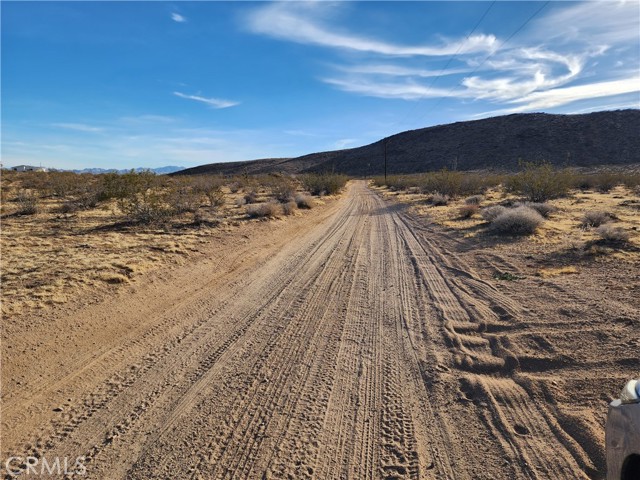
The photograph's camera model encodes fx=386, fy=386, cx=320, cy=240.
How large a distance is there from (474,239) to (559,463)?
10.2 metres

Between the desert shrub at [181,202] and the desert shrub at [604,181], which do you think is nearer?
the desert shrub at [181,202]

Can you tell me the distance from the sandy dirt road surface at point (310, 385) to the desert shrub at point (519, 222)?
613 centimetres

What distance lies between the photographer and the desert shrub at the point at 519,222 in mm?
12509

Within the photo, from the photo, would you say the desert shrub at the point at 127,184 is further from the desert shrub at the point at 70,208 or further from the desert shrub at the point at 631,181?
the desert shrub at the point at 631,181

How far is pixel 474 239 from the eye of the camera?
12516 mm

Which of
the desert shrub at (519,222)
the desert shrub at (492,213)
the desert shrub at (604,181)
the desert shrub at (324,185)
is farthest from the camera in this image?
the desert shrub at (324,185)

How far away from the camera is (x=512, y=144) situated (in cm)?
8694

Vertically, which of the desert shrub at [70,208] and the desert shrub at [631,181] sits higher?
the desert shrub at [70,208]

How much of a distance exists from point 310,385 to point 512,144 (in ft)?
316

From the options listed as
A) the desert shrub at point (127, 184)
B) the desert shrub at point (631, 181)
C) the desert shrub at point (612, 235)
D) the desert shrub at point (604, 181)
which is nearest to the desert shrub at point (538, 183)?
the desert shrub at point (612, 235)

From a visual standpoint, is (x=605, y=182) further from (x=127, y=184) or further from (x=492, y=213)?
(x=127, y=184)

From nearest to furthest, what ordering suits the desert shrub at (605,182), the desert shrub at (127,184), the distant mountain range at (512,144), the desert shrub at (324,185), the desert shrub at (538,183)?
1. the desert shrub at (127,184)
2. the desert shrub at (538,183)
3. the desert shrub at (605,182)
4. the desert shrub at (324,185)
5. the distant mountain range at (512,144)

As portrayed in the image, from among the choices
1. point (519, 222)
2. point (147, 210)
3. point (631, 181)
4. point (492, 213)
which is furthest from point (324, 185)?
point (631, 181)

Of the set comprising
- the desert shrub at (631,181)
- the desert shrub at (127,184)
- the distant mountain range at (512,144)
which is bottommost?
the desert shrub at (631,181)
